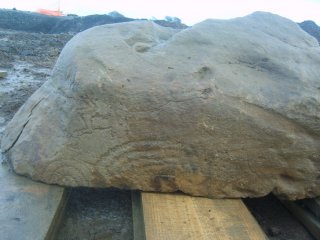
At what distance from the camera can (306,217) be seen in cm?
239

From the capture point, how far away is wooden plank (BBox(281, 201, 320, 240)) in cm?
230

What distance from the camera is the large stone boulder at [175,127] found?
2156 mm

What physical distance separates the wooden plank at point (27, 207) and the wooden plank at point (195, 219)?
43 centimetres

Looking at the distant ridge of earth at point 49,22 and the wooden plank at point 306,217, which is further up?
the wooden plank at point 306,217

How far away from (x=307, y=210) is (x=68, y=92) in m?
1.45

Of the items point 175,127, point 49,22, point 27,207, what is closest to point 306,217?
point 175,127

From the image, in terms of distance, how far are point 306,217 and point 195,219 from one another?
72 cm

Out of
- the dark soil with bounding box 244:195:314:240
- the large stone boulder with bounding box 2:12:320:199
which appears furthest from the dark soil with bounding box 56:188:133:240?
the dark soil with bounding box 244:195:314:240

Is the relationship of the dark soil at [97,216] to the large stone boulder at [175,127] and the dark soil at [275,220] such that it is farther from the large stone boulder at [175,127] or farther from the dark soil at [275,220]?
the dark soil at [275,220]

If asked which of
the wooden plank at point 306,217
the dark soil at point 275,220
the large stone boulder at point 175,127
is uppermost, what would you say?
the large stone boulder at point 175,127

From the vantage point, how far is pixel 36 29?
33.7 ft

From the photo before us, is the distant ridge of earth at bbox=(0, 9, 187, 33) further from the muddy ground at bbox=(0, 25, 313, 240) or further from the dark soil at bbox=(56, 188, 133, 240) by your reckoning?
the dark soil at bbox=(56, 188, 133, 240)

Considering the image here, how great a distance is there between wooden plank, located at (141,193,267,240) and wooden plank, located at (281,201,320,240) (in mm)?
408

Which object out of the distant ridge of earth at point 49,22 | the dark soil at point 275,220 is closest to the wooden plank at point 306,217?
the dark soil at point 275,220
